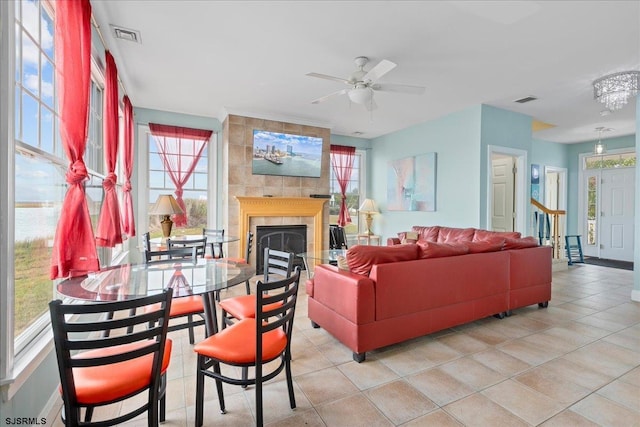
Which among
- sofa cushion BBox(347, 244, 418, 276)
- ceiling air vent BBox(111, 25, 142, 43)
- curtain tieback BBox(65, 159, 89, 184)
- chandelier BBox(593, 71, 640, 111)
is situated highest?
ceiling air vent BBox(111, 25, 142, 43)

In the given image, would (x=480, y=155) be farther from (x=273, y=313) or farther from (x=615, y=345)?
(x=273, y=313)

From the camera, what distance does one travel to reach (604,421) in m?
1.68

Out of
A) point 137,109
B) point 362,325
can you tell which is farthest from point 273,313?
point 137,109

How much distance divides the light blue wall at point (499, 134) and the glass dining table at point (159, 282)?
13.0 feet

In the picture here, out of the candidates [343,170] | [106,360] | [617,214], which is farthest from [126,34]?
[617,214]

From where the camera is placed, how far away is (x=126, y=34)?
278 centimetres

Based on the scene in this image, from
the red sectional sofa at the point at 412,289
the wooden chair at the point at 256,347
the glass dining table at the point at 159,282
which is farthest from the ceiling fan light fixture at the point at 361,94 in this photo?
the wooden chair at the point at 256,347

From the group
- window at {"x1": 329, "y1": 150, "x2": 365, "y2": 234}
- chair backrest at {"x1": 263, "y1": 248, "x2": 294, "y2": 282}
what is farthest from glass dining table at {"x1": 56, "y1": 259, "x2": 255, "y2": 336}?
window at {"x1": 329, "y1": 150, "x2": 365, "y2": 234}

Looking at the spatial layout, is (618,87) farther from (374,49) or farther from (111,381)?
(111,381)

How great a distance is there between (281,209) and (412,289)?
331cm

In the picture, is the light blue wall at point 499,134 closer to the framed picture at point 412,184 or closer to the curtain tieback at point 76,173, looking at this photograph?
the framed picture at point 412,184

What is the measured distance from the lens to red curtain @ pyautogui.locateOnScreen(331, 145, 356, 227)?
682 centimetres

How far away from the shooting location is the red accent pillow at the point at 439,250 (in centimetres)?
263

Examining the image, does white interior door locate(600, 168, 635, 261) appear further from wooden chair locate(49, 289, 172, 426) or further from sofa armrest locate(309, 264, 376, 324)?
wooden chair locate(49, 289, 172, 426)
